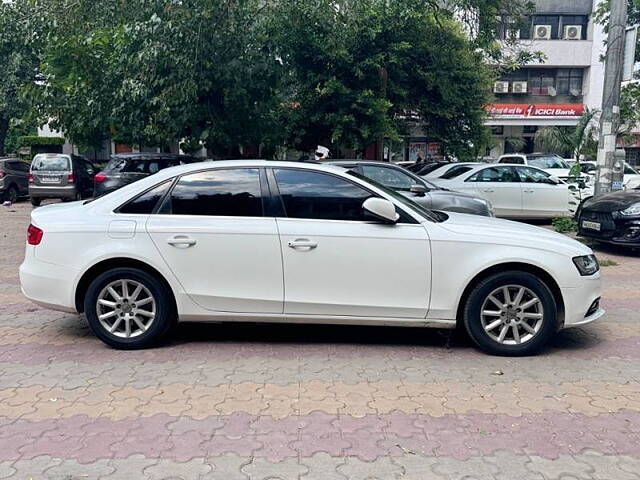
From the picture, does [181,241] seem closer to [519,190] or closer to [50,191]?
[519,190]

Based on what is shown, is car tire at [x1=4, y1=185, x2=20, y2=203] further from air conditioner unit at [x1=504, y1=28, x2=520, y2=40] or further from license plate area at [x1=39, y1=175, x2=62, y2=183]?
air conditioner unit at [x1=504, y1=28, x2=520, y2=40]

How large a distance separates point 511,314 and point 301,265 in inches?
70.9

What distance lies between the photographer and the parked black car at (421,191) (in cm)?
964

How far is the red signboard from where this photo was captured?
119ft

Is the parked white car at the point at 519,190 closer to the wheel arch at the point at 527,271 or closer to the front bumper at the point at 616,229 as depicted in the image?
the front bumper at the point at 616,229

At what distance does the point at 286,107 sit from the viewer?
1500 centimetres

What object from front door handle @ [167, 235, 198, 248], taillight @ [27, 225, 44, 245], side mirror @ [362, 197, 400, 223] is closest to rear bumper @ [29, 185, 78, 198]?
taillight @ [27, 225, 44, 245]

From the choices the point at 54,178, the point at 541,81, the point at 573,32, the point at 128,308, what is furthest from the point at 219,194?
the point at 573,32

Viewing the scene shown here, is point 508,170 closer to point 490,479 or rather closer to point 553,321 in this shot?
point 553,321

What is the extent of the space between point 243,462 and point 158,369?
Answer: 163cm

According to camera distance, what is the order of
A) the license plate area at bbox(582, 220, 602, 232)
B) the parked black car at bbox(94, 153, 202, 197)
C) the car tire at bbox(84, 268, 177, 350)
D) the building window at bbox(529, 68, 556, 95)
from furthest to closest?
1. the building window at bbox(529, 68, 556, 95)
2. the parked black car at bbox(94, 153, 202, 197)
3. the license plate area at bbox(582, 220, 602, 232)
4. the car tire at bbox(84, 268, 177, 350)

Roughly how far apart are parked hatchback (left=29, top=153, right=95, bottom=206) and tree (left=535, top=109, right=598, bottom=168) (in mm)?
20226

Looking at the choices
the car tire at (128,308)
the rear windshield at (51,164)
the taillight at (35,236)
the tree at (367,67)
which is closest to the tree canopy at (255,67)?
the tree at (367,67)

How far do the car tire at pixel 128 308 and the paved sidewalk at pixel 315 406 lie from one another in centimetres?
14
